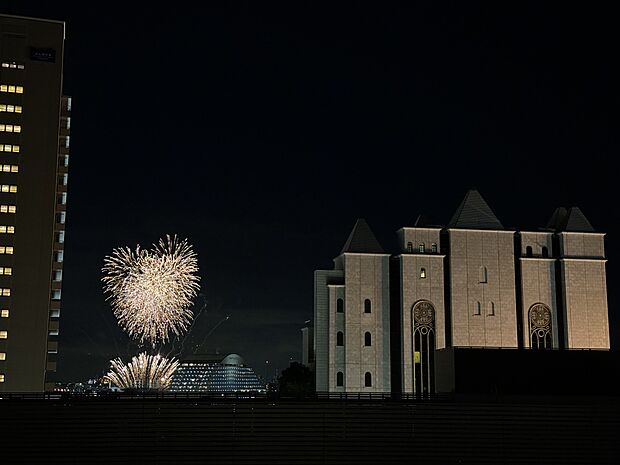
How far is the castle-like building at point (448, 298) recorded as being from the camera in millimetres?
87938

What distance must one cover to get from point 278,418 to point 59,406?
41.2ft

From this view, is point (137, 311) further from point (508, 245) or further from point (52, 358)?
point (508, 245)

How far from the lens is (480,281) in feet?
297

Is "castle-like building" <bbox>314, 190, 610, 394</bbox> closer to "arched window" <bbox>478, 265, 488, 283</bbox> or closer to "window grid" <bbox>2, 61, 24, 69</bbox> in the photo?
"arched window" <bbox>478, 265, 488, 283</bbox>

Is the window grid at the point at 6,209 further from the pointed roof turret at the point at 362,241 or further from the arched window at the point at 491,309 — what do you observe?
the arched window at the point at 491,309

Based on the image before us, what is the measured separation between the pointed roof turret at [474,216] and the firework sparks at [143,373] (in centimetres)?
3858

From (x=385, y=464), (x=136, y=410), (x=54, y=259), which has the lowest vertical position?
(x=385, y=464)

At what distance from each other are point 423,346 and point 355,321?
790 centimetres

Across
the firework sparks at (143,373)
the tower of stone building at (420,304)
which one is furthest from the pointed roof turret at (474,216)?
the firework sparks at (143,373)

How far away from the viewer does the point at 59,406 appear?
4669 cm

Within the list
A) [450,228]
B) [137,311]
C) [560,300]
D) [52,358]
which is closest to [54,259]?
[52,358]

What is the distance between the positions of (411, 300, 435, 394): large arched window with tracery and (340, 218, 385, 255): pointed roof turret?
8029mm

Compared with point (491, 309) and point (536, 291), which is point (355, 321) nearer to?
point (491, 309)

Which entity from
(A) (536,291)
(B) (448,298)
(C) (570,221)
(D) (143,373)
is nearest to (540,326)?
(A) (536,291)
